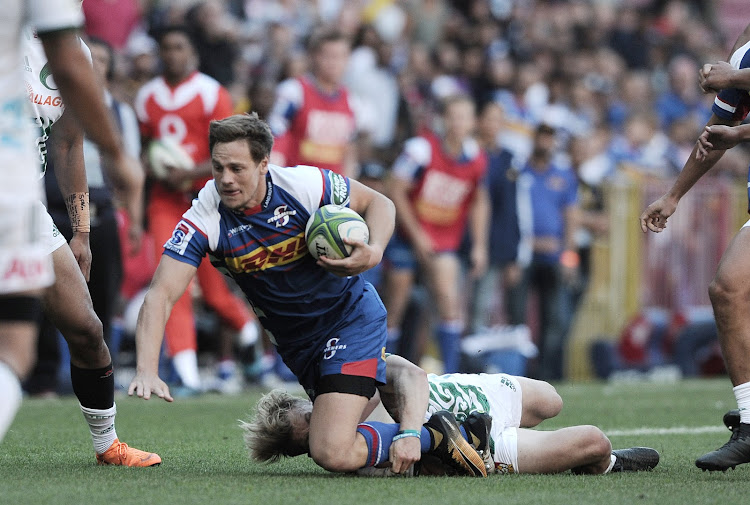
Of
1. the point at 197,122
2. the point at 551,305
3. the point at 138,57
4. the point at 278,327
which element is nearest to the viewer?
the point at 278,327

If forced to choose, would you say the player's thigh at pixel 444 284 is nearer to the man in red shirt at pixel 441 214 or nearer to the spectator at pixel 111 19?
the man in red shirt at pixel 441 214

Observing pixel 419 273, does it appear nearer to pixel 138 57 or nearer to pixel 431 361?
pixel 431 361

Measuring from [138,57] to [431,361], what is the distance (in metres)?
4.41

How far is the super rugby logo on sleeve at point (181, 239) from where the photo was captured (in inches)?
216

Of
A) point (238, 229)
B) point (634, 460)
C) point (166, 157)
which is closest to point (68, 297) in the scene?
point (238, 229)

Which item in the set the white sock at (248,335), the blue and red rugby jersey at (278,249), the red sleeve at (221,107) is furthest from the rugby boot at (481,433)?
the red sleeve at (221,107)

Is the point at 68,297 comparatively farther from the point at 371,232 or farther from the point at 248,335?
the point at 248,335

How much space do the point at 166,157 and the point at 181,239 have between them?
4.91m

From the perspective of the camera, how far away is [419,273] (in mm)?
12875

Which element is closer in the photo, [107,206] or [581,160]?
[107,206]

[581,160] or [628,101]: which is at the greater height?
[628,101]

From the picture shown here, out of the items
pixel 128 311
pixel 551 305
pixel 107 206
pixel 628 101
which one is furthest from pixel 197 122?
pixel 628 101

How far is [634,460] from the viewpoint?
5832 mm

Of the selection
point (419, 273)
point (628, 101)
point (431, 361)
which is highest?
point (628, 101)
